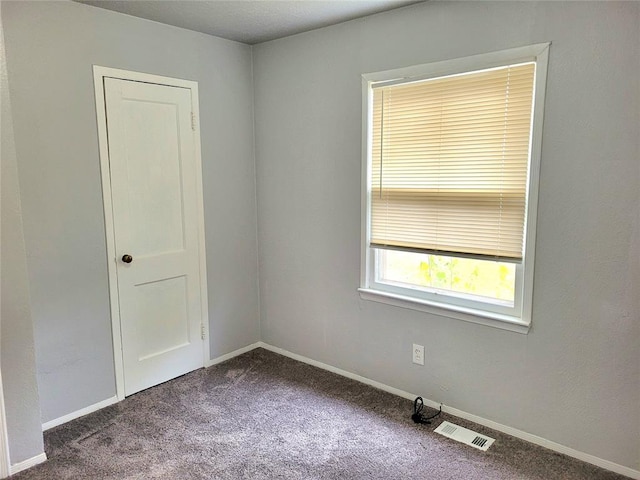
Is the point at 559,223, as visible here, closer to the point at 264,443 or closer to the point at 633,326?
the point at 633,326

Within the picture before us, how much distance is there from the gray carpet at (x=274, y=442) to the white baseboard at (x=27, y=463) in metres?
0.03

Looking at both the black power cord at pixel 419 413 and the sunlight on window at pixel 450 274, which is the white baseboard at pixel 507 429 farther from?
the sunlight on window at pixel 450 274

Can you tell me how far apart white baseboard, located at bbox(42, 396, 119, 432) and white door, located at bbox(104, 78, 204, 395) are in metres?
0.12

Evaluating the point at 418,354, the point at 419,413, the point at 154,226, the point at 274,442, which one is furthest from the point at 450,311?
the point at 154,226

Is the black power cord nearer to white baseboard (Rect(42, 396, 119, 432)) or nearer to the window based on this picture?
the window

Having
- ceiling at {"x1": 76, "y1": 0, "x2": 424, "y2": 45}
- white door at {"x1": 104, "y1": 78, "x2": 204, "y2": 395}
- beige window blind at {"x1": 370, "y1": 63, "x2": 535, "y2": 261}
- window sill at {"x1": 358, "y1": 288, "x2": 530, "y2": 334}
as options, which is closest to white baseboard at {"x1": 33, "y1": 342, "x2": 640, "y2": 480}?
white door at {"x1": 104, "y1": 78, "x2": 204, "y2": 395}

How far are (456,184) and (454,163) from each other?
12 centimetres

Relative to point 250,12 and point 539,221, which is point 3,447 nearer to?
point 250,12

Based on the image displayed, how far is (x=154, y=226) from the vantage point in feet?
9.80

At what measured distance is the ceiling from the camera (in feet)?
8.29

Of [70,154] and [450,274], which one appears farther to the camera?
[450,274]

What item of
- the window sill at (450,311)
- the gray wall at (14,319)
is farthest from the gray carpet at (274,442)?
the window sill at (450,311)

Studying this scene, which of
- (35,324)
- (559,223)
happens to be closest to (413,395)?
(559,223)

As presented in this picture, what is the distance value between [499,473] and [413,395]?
75cm
